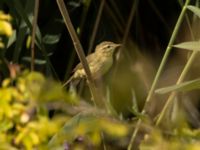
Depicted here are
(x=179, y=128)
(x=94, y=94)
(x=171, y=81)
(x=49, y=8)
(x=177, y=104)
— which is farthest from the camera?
(x=49, y=8)

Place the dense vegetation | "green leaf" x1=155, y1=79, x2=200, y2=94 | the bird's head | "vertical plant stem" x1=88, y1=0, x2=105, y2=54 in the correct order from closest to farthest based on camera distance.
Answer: "green leaf" x1=155, y1=79, x2=200, y2=94
the dense vegetation
"vertical plant stem" x1=88, y1=0, x2=105, y2=54
the bird's head

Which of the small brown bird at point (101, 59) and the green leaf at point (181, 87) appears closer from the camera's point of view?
the green leaf at point (181, 87)

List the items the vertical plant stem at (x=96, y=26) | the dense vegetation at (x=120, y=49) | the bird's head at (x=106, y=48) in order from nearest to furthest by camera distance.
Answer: the dense vegetation at (x=120, y=49) → the vertical plant stem at (x=96, y=26) → the bird's head at (x=106, y=48)

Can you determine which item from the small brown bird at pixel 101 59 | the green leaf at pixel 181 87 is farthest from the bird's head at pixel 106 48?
the green leaf at pixel 181 87

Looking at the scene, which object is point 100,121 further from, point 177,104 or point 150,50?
point 150,50

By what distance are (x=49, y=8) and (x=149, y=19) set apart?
43cm

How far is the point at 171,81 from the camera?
2.34m

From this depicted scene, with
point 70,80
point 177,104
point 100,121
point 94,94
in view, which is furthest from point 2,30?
point 70,80

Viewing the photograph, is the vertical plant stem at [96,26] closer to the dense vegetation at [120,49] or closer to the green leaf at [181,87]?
the dense vegetation at [120,49]

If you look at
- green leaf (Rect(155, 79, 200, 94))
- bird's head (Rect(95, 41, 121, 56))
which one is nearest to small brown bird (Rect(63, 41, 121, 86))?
bird's head (Rect(95, 41, 121, 56))

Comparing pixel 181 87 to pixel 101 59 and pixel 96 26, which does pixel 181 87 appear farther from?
pixel 101 59

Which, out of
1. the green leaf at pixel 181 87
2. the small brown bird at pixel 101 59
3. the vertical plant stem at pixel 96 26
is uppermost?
the green leaf at pixel 181 87

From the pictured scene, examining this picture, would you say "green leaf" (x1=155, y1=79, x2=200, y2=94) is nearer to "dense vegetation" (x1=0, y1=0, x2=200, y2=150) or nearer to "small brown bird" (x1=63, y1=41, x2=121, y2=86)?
"dense vegetation" (x1=0, y1=0, x2=200, y2=150)

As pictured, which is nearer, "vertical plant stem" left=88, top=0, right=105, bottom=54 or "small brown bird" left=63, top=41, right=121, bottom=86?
"vertical plant stem" left=88, top=0, right=105, bottom=54
